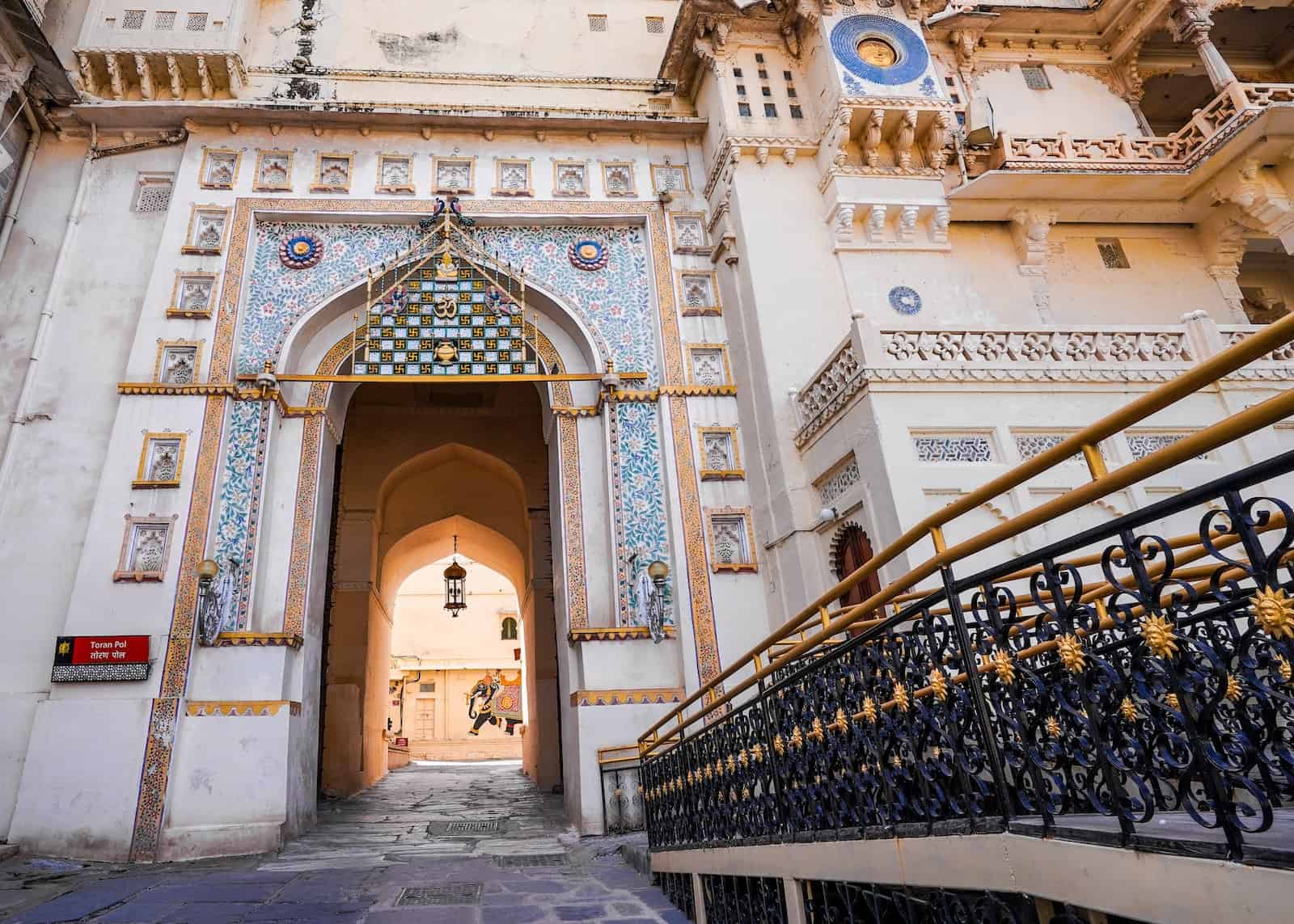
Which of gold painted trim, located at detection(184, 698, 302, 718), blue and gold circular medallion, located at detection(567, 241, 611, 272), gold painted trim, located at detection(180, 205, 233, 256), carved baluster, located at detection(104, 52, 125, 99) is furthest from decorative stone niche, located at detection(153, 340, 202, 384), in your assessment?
blue and gold circular medallion, located at detection(567, 241, 611, 272)

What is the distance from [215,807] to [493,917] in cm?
411

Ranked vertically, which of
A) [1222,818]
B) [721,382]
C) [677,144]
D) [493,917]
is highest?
[677,144]

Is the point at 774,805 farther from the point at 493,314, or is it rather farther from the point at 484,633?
the point at 484,633

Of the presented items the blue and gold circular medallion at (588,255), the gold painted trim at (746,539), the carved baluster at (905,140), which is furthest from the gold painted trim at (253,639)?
the carved baluster at (905,140)

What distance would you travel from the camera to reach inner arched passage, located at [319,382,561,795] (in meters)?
12.3

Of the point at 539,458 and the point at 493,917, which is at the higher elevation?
the point at 539,458

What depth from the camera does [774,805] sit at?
11.3 feet

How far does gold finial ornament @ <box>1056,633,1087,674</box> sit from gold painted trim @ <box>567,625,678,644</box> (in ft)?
22.3

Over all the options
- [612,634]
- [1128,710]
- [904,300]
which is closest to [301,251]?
[612,634]

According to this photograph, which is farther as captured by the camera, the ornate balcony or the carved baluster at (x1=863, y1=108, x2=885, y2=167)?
the carved baluster at (x1=863, y1=108, x2=885, y2=167)

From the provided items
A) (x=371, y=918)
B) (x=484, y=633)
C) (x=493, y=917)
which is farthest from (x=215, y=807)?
(x=484, y=633)

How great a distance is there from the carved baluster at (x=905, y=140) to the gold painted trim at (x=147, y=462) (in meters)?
9.01

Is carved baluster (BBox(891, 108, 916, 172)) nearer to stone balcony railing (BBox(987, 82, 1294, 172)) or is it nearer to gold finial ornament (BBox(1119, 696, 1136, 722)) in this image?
stone balcony railing (BBox(987, 82, 1294, 172))

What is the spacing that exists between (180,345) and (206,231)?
169cm
